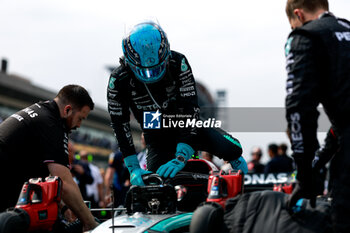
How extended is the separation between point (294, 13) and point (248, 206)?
1.33 metres

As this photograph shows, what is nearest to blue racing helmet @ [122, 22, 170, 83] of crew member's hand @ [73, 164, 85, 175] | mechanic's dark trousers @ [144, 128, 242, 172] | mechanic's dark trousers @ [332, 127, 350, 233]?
mechanic's dark trousers @ [144, 128, 242, 172]

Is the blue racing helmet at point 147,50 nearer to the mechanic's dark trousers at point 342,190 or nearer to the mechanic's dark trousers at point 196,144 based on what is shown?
the mechanic's dark trousers at point 196,144

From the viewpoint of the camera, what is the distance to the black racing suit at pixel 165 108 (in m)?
5.07

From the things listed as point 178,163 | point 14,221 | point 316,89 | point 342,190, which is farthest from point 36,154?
point 342,190

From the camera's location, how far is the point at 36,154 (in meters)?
4.77

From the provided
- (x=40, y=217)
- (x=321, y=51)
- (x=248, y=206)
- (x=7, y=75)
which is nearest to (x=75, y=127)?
(x=40, y=217)

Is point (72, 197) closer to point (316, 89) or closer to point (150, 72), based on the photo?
point (150, 72)

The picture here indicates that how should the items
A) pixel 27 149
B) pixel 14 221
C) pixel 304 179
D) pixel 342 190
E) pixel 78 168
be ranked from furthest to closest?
pixel 78 168
pixel 27 149
pixel 14 221
pixel 304 179
pixel 342 190

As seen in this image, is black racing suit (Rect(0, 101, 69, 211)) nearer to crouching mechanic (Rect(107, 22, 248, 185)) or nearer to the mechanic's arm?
the mechanic's arm

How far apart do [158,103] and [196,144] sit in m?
0.55

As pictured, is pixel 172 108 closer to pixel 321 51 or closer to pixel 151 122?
pixel 151 122

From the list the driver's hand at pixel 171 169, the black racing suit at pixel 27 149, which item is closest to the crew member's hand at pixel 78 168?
the black racing suit at pixel 27 149

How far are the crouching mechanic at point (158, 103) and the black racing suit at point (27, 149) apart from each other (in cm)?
67

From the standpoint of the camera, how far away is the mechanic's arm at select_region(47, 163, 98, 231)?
449cm
